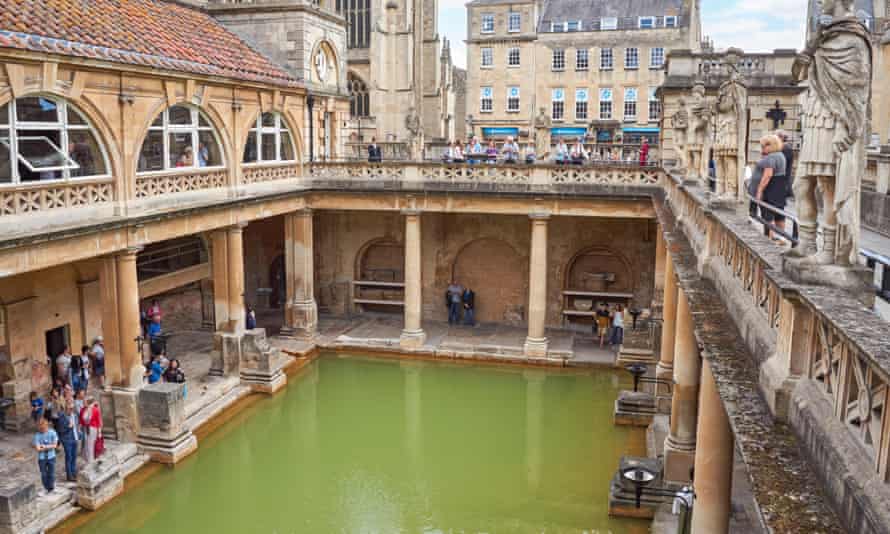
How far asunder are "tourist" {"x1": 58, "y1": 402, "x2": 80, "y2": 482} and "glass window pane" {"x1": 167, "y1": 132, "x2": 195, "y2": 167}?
7175 millimetres

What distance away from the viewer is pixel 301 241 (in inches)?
966

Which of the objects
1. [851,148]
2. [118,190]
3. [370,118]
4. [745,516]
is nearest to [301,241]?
[118,190]

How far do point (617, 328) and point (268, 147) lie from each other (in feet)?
39.2

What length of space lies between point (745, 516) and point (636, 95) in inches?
1705

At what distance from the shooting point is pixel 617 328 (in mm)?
23984

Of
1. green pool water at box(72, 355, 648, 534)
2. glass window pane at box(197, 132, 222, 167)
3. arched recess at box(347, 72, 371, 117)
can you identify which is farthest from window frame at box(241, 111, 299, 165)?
arched recess at box(347, 72, 371, 117)

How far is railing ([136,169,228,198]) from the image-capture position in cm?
1670

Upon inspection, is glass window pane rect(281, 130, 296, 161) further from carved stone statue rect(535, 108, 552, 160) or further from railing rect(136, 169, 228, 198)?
carved stone statue rect(535, 108, 552, 160)

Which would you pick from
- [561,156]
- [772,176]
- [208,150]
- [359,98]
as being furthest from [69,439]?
[359,98]

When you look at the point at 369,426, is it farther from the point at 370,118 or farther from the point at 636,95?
the point at 636,95

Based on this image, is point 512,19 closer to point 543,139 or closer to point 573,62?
point 573,62

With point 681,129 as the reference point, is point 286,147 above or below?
below

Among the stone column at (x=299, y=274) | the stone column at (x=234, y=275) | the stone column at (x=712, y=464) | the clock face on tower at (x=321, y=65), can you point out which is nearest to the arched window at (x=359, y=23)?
the clock face on tower at (x=321, y=65)

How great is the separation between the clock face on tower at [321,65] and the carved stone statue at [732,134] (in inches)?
708
